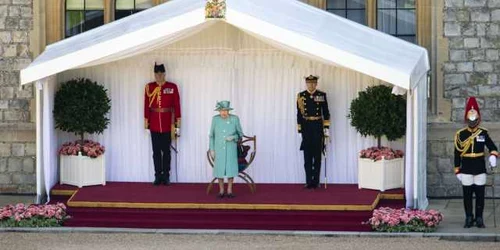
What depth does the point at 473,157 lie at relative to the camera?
778 inches

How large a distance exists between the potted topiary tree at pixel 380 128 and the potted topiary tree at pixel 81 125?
404 centimetres

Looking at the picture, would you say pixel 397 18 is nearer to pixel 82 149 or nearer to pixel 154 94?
pixel 154 94

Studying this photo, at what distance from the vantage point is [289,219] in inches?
786

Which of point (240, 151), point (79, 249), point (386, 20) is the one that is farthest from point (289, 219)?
point (386, 20)

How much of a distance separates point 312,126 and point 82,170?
11.9 feet

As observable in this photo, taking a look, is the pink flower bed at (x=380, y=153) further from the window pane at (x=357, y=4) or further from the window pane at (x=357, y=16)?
the window pane at (x=357, y=4)

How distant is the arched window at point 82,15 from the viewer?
23.7m

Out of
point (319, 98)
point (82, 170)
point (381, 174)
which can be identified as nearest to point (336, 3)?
point (319, 98)

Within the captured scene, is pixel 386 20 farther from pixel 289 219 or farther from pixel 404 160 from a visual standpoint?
pixel 289 219

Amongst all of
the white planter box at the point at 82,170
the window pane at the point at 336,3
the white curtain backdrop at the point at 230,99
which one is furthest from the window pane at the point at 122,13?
the window pane at the point at 336,3

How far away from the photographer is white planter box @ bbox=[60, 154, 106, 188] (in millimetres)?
22000

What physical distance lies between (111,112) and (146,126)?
0.74m

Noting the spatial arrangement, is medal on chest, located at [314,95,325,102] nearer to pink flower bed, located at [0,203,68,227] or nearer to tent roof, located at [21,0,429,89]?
tent roof, located at [21,0,429,89]

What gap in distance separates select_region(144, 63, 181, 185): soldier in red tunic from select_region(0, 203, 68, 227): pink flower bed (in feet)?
8.38
